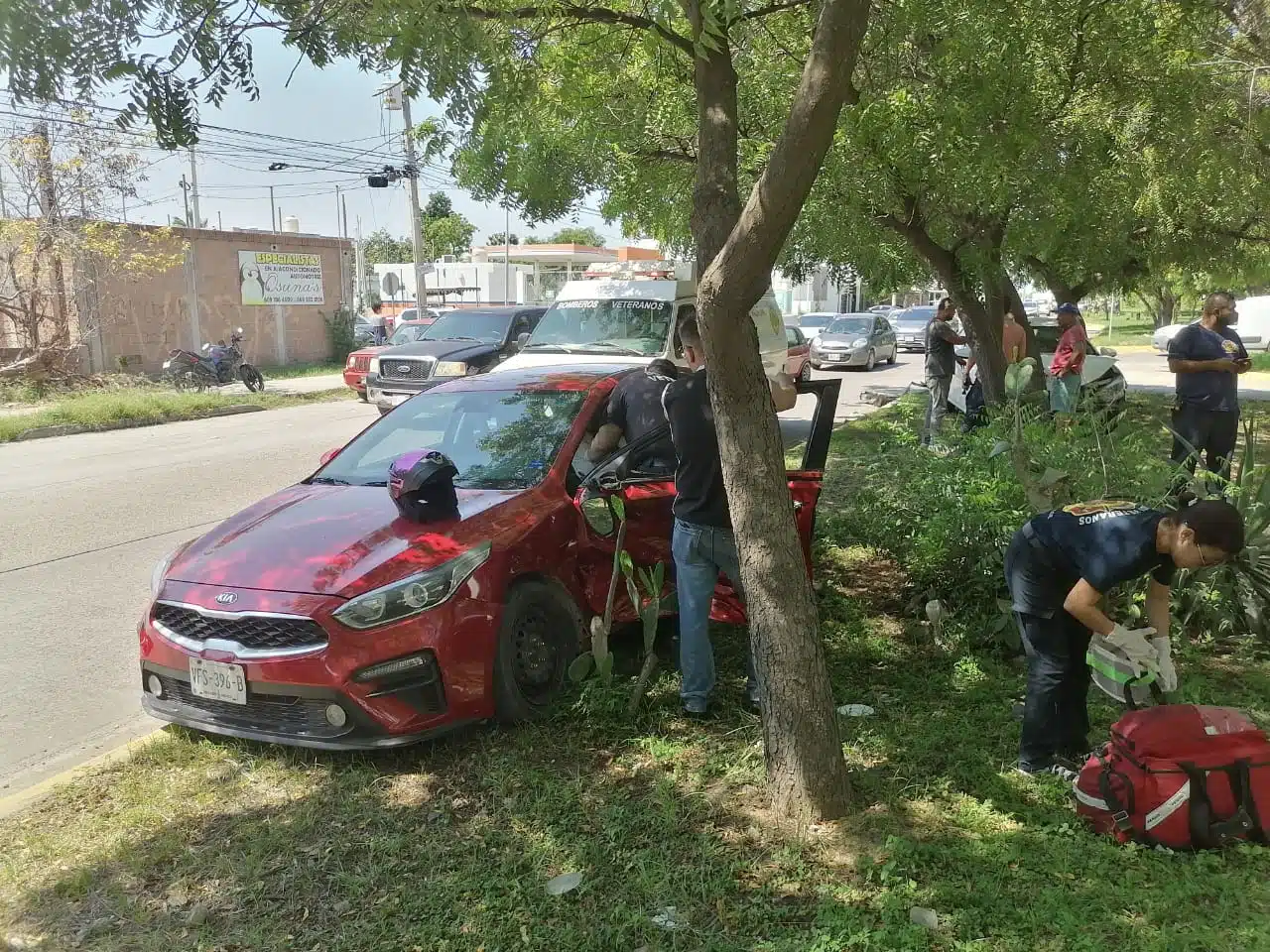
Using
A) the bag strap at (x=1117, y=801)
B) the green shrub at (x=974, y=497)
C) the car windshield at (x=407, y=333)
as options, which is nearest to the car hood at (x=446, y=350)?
the car windshield at (x=407, y=333)

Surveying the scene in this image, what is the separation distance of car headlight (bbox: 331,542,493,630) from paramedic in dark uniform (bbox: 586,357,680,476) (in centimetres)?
116

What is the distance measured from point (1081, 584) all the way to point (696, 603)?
1592mm

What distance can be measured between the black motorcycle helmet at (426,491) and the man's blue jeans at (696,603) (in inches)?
40.3

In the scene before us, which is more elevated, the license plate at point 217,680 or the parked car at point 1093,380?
the parked car at point 1093,380

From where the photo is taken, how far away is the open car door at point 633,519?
15.6 feet

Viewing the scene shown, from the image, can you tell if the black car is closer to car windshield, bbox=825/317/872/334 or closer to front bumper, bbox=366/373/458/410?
front bumper, bbox=366/373/458/410

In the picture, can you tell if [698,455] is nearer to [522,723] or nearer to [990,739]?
[522,723]

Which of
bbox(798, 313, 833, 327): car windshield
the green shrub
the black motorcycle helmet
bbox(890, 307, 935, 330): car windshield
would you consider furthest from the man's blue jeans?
bbox(890, 307, 935, 330): car windshield

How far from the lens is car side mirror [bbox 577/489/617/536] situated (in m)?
4.75

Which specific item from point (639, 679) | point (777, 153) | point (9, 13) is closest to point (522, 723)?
point (639, 679)

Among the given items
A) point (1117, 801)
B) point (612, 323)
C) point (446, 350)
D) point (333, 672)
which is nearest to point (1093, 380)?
point (612, 323)

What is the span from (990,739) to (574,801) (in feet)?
5.60

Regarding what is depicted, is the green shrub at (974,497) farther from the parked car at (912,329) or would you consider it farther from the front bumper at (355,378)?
the parked car at (912,329)

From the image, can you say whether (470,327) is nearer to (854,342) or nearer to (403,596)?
(854,342)
